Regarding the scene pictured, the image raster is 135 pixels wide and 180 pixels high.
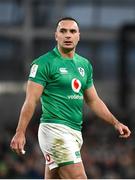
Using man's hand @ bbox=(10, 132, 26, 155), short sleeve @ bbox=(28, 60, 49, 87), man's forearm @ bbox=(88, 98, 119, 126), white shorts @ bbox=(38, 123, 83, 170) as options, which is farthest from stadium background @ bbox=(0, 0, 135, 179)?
man's hand @ bbox=(10, 132, 26, 155)

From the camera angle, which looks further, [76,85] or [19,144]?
[76,85]

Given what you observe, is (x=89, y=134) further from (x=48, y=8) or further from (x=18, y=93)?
(x=48, y=8)

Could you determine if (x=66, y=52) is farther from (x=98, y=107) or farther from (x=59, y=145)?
(x=59, y=145)

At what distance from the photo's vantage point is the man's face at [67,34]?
22.5 feet

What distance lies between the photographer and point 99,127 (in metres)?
15.9

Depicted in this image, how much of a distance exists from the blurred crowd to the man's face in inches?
219

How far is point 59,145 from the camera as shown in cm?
675

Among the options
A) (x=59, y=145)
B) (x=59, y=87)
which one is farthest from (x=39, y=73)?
(x=59, y=145)

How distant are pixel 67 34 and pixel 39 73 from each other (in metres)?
0.46

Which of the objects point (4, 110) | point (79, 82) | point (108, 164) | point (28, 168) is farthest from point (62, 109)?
point (4, 110)

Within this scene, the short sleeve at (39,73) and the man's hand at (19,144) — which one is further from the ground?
the short sleeve at (39,73)

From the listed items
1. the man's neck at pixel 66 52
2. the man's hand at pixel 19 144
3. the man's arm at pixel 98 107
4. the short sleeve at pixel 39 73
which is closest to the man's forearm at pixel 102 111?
the man's arm at pixel 98 107

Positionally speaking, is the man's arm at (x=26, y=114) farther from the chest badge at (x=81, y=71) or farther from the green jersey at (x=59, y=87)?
the chest badge at (x=81, y=71)

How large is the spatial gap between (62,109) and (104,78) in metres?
10.8
